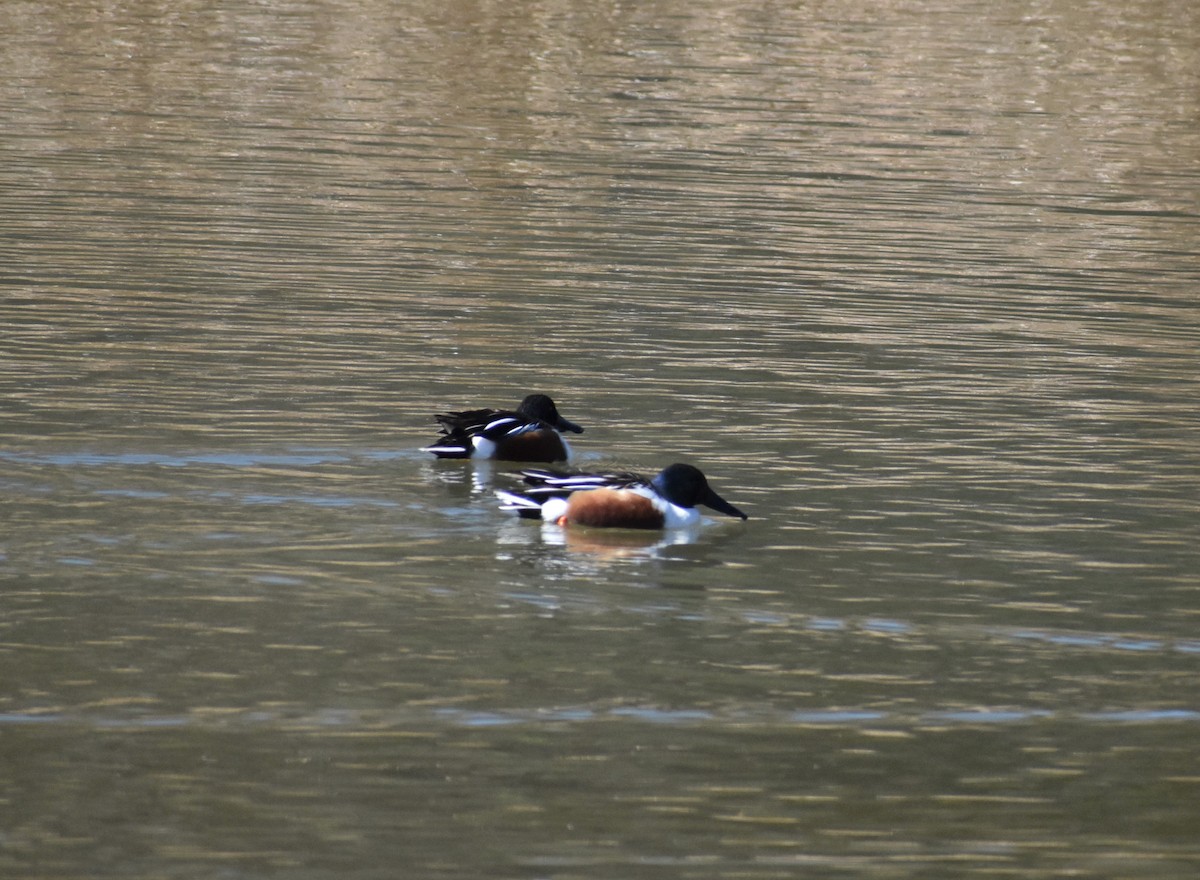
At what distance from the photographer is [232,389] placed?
14469mm

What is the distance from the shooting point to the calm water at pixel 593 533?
796 cm

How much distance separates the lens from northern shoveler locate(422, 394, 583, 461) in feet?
42.6

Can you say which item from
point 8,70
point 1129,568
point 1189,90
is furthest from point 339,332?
point 1189,90

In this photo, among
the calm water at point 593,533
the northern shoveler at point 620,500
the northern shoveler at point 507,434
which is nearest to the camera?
the calm water at point 593,533

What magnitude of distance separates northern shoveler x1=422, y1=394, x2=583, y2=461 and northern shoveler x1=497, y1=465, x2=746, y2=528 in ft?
3.52

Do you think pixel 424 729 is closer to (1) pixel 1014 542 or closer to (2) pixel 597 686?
(2) pixel 597 686

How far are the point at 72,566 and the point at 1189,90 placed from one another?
1182 inches

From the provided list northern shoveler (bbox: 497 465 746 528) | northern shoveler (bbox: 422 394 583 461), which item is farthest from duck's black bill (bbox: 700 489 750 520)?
northern shoveler (bbox: 422 394 583 461)

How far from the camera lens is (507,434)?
1323 cm

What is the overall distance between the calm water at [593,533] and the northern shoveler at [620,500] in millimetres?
162

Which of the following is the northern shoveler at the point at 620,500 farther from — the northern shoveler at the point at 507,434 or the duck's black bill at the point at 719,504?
the northern shoveler at the point at 507,434

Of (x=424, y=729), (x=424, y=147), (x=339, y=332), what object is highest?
(x=424, y=147)

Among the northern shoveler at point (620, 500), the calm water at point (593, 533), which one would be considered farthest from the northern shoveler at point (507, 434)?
the northern shoveler at point (620, 500)

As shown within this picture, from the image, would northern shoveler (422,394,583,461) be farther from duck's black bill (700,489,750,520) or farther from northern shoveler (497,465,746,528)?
duck's black bill (700,489,750,520)
